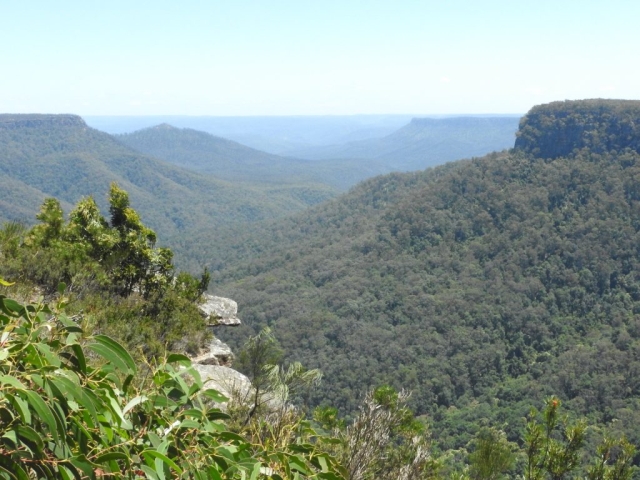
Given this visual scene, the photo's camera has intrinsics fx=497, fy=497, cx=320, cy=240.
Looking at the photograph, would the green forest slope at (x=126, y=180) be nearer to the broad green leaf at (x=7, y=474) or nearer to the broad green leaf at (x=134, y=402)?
the broad green leaf at (x=134, y=402)

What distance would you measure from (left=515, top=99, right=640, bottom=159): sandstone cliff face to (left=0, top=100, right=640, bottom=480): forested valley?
24cm

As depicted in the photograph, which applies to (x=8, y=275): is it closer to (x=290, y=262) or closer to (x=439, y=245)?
(x=439, y=245)

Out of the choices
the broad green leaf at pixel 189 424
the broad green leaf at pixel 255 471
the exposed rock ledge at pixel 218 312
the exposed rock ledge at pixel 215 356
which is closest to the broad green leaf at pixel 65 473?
the broad green leaf at pixel 189 424

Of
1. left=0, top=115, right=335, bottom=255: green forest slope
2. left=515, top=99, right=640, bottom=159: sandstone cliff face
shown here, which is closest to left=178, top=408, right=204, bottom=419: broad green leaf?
left=515, top=99, right=640, bottom=159: sandstone cliff face

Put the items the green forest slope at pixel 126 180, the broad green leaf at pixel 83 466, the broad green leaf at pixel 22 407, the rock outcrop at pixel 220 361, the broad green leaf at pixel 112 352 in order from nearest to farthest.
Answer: the broad green leaf at pixel 22 407 < the broad green leaf at pixel 83 466 < the broad green leaf at pixel 112 352 < the rock outcrop at pixel 220 361 < the green forest slope at pixel 126 180

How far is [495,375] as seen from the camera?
128 feet

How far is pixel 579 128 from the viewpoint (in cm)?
6019

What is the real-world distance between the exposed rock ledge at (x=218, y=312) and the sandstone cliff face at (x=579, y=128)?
57.7m

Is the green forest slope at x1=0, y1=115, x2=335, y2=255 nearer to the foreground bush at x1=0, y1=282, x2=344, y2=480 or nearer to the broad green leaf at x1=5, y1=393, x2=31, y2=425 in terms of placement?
the foreground bush at x1=0, y1=282, x2=344, y2=480

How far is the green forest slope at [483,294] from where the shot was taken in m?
35.7

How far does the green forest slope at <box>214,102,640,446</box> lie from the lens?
1405 inches

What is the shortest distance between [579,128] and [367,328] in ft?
124

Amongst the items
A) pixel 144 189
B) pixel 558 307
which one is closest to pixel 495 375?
pixel 558 307

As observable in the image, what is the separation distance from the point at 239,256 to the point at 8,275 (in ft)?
253
